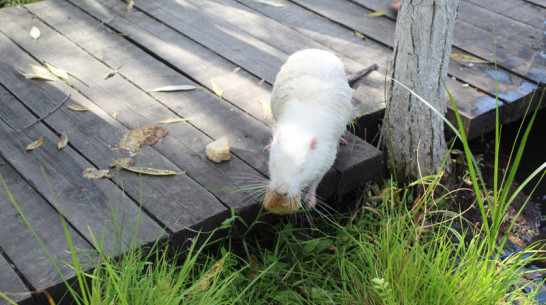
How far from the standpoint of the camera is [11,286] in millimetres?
2367

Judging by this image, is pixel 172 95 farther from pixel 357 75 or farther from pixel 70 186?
pixel 357 75

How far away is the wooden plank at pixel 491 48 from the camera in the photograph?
4.15m

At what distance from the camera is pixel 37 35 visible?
4.36 m

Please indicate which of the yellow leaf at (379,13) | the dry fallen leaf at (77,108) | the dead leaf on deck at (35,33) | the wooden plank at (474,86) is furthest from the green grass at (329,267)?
the dead leaf on deck at (35,33)

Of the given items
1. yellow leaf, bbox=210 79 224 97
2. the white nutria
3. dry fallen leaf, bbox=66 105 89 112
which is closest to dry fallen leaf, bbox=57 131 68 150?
dry fallen leaf, bbox=66 105 89 112

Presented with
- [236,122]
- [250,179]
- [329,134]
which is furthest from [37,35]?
[329,134]

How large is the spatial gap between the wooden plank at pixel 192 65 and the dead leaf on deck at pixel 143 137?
0.24 m

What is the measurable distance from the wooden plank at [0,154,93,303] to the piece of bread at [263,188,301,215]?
857 millimetres

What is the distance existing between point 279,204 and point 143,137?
1.02 metres

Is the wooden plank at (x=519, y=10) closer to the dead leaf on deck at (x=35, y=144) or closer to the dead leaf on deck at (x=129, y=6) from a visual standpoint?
the dead leaf on deck at (x=129, y=6)

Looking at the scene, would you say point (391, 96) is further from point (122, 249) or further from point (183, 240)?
point (122, 249)

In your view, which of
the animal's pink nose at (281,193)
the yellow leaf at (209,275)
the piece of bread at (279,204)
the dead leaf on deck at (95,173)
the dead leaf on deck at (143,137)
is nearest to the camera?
the yellow leaf at (209,275)

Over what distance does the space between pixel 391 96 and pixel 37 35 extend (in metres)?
2.74

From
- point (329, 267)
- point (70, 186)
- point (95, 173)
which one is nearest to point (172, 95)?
point (95, 173)
